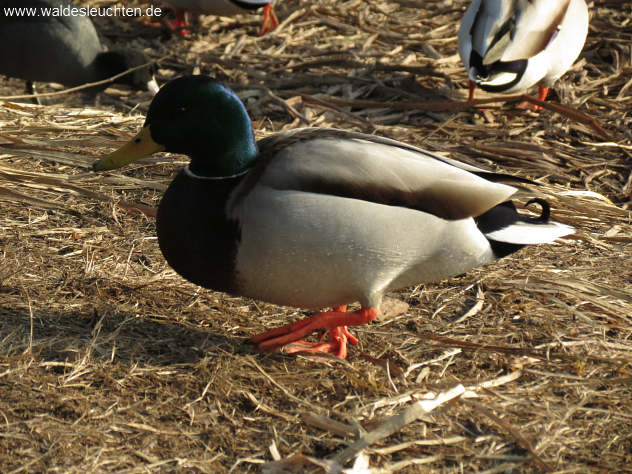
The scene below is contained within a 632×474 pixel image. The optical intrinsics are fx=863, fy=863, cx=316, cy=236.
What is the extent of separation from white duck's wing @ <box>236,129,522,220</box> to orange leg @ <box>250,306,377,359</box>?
16.0 inches

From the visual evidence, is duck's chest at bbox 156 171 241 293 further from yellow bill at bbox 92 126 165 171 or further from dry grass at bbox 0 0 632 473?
dry grass at bbox 0 0 632 473

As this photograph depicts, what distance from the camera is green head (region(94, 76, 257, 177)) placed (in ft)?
9.07

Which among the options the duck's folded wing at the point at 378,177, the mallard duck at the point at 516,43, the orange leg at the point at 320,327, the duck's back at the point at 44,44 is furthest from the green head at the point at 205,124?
the duck's back at the point at 44,44

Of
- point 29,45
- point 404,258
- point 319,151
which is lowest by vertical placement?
point 29,45

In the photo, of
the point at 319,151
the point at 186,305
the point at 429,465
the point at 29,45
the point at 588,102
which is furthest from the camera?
the point at 29,45

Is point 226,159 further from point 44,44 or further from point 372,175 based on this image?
point 44,44

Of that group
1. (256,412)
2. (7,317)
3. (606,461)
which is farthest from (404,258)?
(7,317)

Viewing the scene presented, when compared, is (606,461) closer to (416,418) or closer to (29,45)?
(416,418)

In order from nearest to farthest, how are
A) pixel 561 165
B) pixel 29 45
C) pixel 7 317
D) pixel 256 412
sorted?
1. pixel 256 412
2. pixel 7 317
3. pixel 561 165
4. pixel 29 45

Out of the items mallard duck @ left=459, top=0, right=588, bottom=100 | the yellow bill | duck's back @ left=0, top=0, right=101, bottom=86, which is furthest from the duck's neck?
duck's back @ left=0, top=0, right=101, bottom=86

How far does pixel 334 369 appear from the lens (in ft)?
9.28

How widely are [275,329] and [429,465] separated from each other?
0.83 meters

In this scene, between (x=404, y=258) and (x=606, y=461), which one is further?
(x=404, y=258)

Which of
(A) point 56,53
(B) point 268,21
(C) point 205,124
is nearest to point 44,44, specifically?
(A) point 56,53
